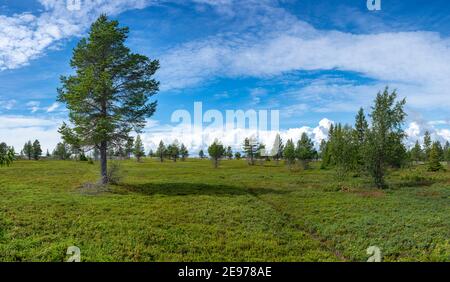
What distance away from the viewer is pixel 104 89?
2745 cm

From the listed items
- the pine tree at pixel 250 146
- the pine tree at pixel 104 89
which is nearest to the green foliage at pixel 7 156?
the pine tree at pixel 104 89

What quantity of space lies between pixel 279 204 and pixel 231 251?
13.0m

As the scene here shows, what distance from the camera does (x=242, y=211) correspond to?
1945cm

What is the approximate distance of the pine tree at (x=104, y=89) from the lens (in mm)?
26984

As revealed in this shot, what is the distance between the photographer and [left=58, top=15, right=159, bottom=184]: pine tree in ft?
88.5

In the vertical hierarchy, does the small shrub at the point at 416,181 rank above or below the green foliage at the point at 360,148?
below

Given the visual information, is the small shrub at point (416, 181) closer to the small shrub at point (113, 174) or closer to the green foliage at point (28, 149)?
the small shrub at point (113, 174)

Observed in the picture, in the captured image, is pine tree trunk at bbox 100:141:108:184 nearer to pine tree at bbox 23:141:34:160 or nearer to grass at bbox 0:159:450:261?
grass at bbox 0:159:450:261

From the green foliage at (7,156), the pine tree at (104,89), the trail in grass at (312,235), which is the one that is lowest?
the trail in grass at (312,235)

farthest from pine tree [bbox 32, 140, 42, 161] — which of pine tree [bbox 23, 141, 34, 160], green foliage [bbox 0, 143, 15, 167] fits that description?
green foliage [bbox 0, 143, 15, 167]

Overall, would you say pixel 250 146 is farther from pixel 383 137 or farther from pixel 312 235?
pixel 312 235

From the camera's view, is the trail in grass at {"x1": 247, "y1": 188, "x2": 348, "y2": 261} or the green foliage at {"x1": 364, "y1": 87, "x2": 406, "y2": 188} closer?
the trail in grass at {"x1": 247, "y1": 188, "x2": 348, "y2": 261}

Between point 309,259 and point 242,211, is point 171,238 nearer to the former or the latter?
point 309,259
